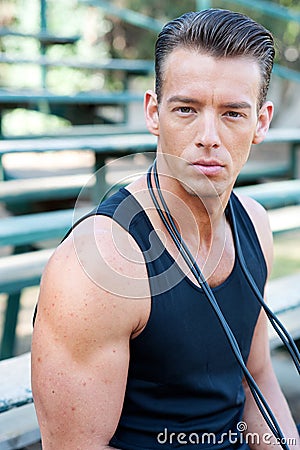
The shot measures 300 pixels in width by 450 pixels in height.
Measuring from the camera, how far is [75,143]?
114 inches

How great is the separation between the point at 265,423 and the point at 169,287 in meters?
0.49

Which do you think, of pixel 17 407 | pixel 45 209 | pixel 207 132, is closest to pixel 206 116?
pixel 207 132

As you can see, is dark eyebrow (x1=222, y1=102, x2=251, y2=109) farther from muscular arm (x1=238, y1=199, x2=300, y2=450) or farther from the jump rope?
muscular arm (x1=238, y1=199, x2=300, y2=450)

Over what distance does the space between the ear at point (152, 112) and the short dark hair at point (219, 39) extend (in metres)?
0.02

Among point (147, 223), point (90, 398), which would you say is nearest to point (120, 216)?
point (147, 223)

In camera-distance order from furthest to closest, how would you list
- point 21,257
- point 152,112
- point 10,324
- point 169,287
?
point 10,324 → point 21,257 → point 152,112 → point 169,287

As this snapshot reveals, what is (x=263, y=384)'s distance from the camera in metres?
1.55

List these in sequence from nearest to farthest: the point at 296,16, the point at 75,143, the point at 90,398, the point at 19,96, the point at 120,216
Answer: the point at 90,398, the point at 120,216, the point at 75,143, the point at 19,96, the point at 296,16

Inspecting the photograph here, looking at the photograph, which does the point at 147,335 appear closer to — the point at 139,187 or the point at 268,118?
the point at 139,187

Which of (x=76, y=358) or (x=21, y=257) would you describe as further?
(x=21, y=257)

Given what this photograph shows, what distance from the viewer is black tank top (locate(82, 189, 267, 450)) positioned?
3.84 feet

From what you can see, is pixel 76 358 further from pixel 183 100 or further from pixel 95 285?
pixel 183 100

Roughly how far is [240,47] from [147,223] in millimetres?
367

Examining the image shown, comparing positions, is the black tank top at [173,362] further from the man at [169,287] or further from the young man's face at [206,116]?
the young man's face at [206,116]
